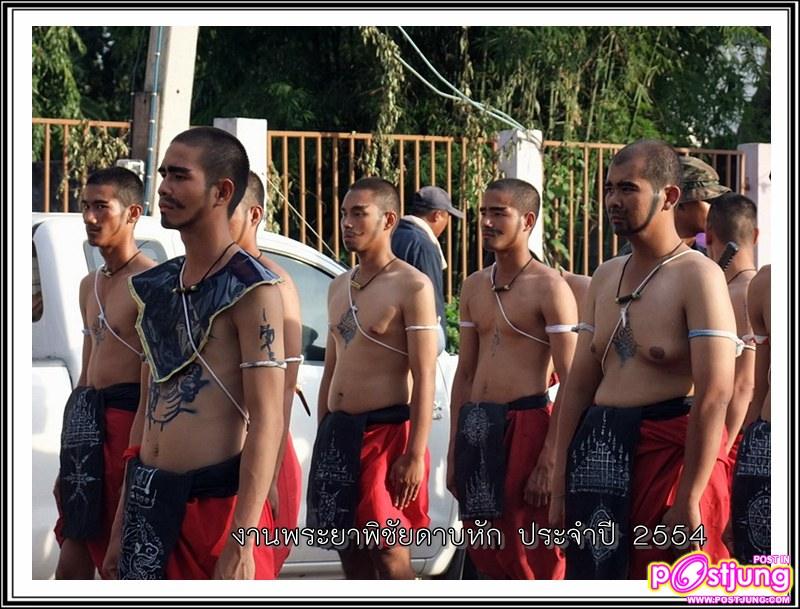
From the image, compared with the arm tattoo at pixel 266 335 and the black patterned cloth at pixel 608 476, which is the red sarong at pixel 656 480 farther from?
the arm tattoo at pixel 266 335

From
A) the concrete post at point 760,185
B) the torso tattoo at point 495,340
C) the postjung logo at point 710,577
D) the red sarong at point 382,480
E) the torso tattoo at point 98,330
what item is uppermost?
the concrete post at point 760,185

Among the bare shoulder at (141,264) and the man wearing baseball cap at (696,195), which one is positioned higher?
the man wearing baseball cap at (696,195)

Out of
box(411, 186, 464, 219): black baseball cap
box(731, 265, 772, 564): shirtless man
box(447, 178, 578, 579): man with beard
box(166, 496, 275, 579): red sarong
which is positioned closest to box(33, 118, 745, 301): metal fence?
box(411, 186, 464, 219): black baseball cap

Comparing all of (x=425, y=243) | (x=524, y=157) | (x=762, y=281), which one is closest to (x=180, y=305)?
(x=762, y=281)

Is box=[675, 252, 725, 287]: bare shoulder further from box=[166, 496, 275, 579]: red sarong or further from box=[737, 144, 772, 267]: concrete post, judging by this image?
box=[737, 144, 772, 267]: concrete post

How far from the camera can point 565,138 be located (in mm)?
14102

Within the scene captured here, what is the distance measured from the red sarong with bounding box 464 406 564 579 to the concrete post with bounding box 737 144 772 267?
273 inches

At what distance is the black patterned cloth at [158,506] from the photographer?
443 cm

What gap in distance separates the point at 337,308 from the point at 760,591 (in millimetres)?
2466

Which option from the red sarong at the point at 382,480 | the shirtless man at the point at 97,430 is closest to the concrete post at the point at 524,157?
the red sarong at the point at 382,480

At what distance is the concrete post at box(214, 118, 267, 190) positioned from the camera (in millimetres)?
10547

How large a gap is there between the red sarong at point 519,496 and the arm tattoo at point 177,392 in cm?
248

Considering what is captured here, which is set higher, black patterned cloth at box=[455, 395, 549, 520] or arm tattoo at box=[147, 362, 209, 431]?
arm tattoo at box=[147, 362, 209, 431]

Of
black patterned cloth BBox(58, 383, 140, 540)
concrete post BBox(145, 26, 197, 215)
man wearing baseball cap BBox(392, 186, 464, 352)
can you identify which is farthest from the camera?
concrete post BBox(145, 26, 197, 215)
